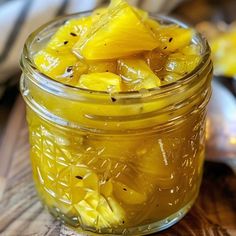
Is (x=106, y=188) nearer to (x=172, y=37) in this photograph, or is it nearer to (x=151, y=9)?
(x=172, y=37)

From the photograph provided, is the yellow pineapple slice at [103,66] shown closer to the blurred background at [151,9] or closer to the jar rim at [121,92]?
the jar rim at [121,92]

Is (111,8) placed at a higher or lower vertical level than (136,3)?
higher

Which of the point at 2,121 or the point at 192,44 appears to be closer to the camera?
the point at 192,44

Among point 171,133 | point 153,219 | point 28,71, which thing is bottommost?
point 153,219

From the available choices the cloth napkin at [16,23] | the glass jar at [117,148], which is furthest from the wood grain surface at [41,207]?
the cloth napkin at [16,23]

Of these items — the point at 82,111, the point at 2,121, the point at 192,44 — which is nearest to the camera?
the point at 82,111

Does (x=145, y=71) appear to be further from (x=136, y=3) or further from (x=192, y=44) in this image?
(x=136, y=3)

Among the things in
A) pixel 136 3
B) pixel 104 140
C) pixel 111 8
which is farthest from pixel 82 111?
pixel 136 3

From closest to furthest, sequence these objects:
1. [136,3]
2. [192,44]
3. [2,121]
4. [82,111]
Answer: [82,111] < [192,44] < [2,121] < [136,3]
